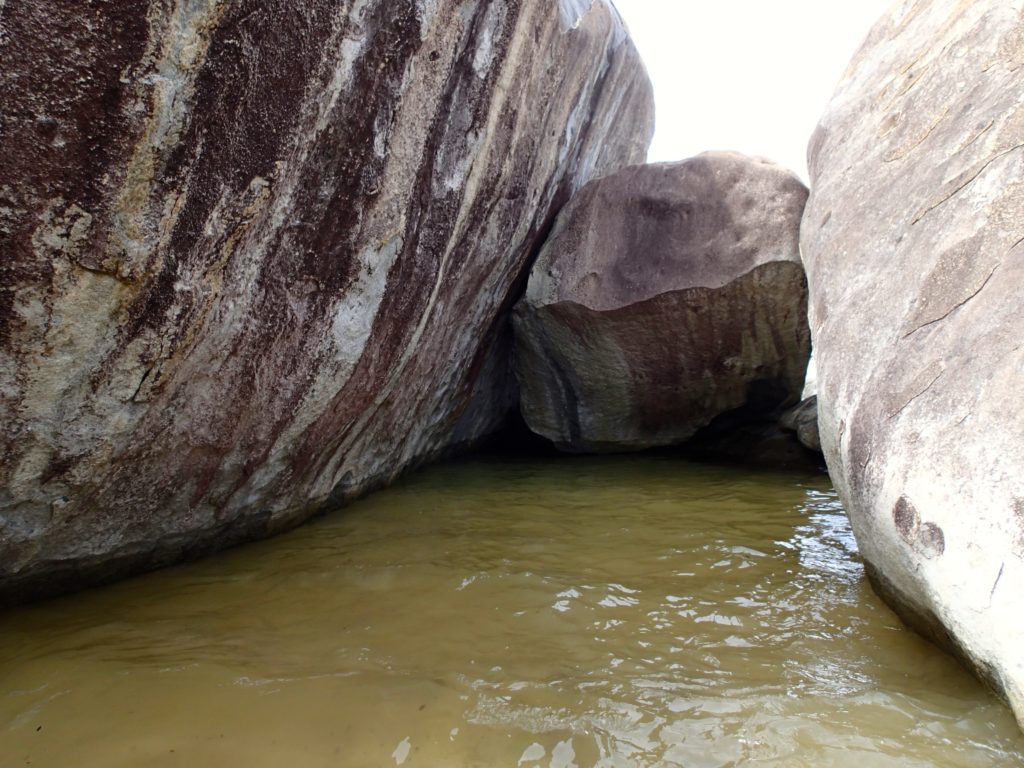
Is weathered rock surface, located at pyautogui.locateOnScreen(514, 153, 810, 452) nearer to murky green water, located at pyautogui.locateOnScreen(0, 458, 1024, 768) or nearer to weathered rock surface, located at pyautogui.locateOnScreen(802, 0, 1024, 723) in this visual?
weathered rock surface, located at pyautogui.locateOnScreen(802, 0, 1024, 723)

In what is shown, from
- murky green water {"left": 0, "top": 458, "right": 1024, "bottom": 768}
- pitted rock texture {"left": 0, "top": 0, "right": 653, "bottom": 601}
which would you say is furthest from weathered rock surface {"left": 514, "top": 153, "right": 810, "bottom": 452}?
murky green water {"left": 0, "top": 458, "right": 1024, "bottom": 768}

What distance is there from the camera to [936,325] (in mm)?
2256

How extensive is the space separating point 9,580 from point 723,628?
8.64ft

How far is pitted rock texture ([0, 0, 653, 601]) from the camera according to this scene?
203 cm

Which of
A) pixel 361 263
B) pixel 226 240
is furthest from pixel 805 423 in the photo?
pixel 226 240

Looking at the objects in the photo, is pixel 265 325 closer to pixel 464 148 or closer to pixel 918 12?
pixel 464 148

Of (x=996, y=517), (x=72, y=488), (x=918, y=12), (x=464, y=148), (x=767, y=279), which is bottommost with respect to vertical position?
(x=72, y=488)

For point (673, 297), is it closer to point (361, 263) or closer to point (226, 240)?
point (361, 263)

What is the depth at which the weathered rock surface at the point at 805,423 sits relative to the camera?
16.5 ft

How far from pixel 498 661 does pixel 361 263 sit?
1.77 meters

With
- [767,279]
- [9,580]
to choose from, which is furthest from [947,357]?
[9,580]

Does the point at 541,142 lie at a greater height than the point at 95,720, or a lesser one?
greater

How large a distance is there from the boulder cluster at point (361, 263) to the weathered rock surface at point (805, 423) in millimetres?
1161

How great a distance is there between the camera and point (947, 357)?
83.5 inches
